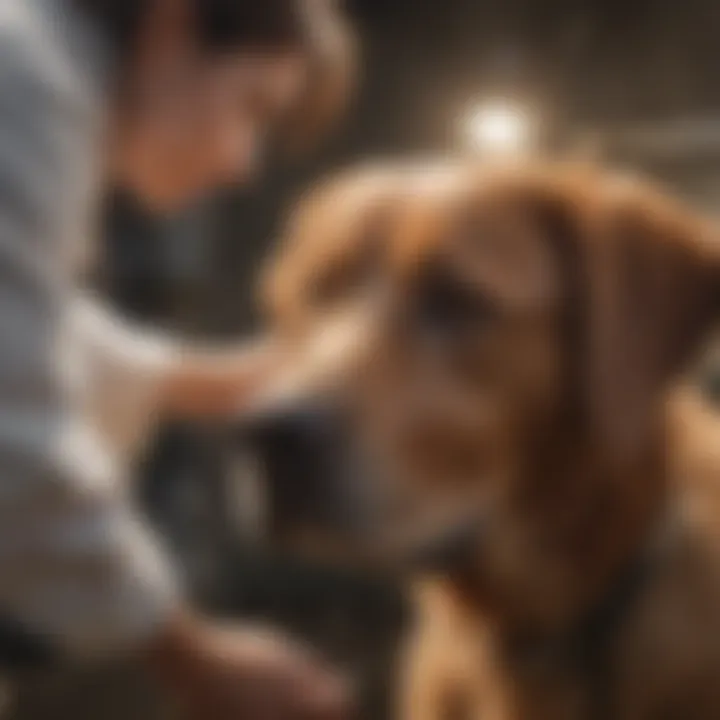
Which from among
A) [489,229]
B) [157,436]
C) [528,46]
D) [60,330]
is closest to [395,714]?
[157,436]

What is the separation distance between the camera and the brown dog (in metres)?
0.86

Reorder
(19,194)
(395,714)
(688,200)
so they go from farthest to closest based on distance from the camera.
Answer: (688,200)
(395,714)
(19,194)

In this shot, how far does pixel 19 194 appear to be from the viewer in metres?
0.63

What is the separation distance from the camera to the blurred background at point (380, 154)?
1.05 m

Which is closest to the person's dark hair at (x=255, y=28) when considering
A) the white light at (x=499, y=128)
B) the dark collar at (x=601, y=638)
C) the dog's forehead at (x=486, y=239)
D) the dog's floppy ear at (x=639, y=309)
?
the dog's forehead at (x=486, y=239)

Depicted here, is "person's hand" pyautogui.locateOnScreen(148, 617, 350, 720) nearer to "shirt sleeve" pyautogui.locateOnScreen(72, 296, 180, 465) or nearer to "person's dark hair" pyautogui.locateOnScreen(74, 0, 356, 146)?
"shirt sleeve" pyautogui.locateOnScreen(72, 296, 180, 465)

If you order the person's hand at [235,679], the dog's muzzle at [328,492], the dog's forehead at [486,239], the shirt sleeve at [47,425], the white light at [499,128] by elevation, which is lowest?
the person's hand at [235,679]

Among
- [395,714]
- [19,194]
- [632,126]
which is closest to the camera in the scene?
[19,194]

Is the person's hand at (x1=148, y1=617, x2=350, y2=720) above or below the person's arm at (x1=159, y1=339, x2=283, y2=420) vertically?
below

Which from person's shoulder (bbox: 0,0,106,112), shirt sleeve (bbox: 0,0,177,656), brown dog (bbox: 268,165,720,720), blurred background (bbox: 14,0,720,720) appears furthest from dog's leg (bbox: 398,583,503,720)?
person's shoulder (bbox: 0,0,106,112)

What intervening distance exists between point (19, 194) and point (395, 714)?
65 cm

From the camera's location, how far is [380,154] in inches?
50.4

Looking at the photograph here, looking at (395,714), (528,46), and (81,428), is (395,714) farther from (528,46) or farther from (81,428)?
(528,46)

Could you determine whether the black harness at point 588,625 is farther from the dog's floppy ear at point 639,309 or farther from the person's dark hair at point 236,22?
the person's dark hair at point 236,22
